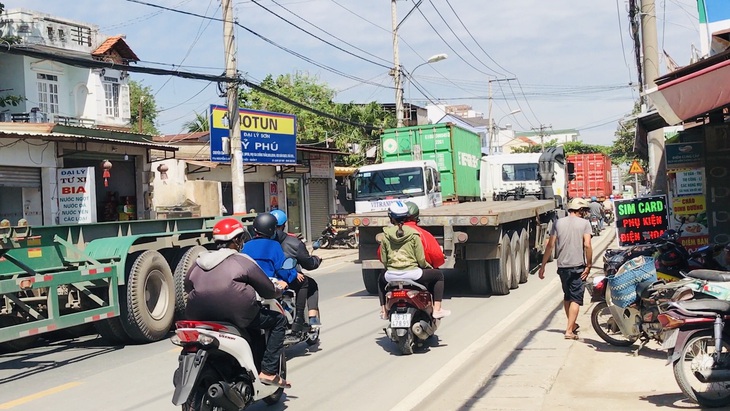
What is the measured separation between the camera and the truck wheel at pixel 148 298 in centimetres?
930

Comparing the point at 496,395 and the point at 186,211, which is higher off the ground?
the point at 186,211

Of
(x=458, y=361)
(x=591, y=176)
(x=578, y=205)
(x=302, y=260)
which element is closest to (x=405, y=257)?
(x=302, y=260)

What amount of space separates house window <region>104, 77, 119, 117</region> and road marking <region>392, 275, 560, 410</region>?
38701 mm

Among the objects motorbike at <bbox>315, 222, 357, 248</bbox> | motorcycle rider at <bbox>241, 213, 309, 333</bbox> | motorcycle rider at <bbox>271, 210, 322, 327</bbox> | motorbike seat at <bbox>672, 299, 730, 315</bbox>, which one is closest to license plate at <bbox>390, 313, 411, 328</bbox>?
motorcycle rider at <bbox>271, 210, 322, 327</bbox>

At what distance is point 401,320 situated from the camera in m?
8.09

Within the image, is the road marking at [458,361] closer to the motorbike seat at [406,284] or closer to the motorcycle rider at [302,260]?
the motorbike seat at [406,284]

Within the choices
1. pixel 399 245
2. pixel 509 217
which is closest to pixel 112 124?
pixel 509 217

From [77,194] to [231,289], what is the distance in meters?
15.2

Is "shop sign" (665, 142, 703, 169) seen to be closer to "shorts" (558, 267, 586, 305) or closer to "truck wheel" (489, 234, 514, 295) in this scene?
"truck wheel" (489, 234, 514, 295)

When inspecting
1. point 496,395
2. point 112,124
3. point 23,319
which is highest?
point 112,124

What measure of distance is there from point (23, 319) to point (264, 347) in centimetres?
389

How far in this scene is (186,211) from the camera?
22.3m

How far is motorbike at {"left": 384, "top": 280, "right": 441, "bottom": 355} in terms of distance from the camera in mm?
8070

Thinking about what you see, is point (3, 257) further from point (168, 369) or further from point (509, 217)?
point (509, 217)
